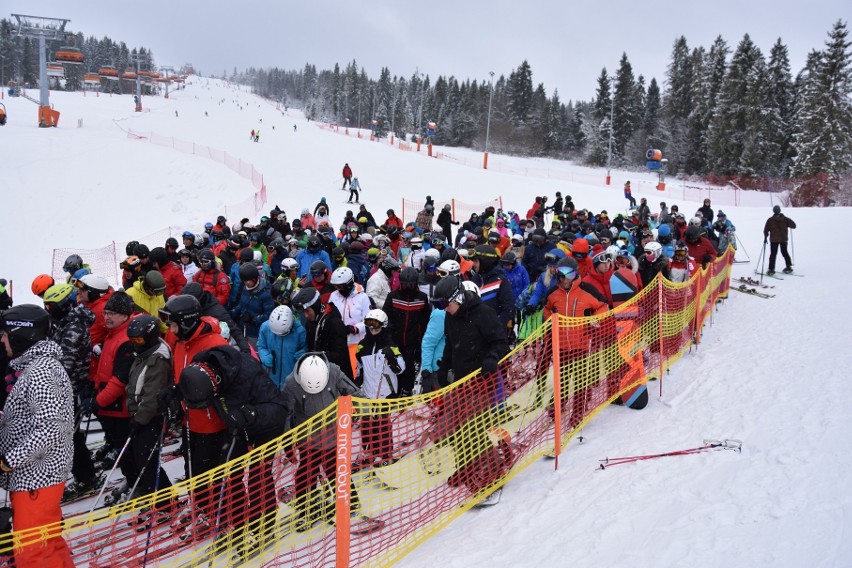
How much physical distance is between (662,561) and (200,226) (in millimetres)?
20535

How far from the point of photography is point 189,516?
134 inches

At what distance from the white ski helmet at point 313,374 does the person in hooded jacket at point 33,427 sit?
155 cm

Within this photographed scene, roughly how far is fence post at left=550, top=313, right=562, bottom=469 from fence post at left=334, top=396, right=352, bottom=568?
225 cm

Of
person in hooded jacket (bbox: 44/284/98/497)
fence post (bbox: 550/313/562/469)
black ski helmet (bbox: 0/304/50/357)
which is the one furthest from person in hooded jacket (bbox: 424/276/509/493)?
person in hooded jacket (bbox: 44/284/98/497)

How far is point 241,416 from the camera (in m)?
3.79

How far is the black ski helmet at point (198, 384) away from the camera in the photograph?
3570 millimetres

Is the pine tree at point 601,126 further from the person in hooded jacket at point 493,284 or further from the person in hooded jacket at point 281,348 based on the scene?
the person in hooded jacket at point 281,348

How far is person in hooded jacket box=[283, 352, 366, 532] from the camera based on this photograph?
3.84 meters

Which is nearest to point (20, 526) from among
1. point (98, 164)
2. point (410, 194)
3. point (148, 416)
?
point (148, 416)

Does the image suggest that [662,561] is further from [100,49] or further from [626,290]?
[100,49]

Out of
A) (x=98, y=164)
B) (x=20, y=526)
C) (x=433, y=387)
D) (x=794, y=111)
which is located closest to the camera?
(x=20, y=526)

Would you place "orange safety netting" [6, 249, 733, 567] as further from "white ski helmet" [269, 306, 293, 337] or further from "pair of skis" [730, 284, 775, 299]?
"pair of skis" [730, 284, 775, 299]

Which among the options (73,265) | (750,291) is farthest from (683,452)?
(750,291)

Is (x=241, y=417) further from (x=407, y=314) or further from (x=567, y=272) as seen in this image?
(x=567, y=272)
